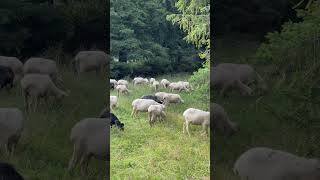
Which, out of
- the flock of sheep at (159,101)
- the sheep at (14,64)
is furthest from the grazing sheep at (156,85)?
the sheep at (14,64)

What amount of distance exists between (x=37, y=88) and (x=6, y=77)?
0.20m

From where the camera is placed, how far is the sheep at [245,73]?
2.72m

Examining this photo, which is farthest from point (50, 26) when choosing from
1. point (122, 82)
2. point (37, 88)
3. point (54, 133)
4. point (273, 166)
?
point (273, 166)

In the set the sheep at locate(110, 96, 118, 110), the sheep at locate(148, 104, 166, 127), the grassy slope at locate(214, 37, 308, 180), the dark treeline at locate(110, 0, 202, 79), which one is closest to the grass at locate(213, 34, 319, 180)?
the grassy slope at locate(214, 37, 308, 180)

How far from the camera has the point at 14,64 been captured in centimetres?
277

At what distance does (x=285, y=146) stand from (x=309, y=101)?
31cm

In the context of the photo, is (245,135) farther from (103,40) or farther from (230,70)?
(103,40)

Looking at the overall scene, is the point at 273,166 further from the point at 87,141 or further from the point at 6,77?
the point at 6,77

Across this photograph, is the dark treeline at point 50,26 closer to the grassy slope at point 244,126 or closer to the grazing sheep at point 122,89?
the grassy slope at point 244,126

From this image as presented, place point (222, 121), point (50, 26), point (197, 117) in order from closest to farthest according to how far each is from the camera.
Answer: point (222, 121) < point (50, 26) < point (197, 117)

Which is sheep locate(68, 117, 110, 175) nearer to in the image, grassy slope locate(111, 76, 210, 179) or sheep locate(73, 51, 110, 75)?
sheep locate(73, 51, 110, 75)

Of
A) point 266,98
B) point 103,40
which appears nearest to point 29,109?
point 103,40

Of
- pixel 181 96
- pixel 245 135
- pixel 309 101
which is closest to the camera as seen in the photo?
pixel 309 101

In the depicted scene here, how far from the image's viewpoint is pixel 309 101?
256 centimetres
